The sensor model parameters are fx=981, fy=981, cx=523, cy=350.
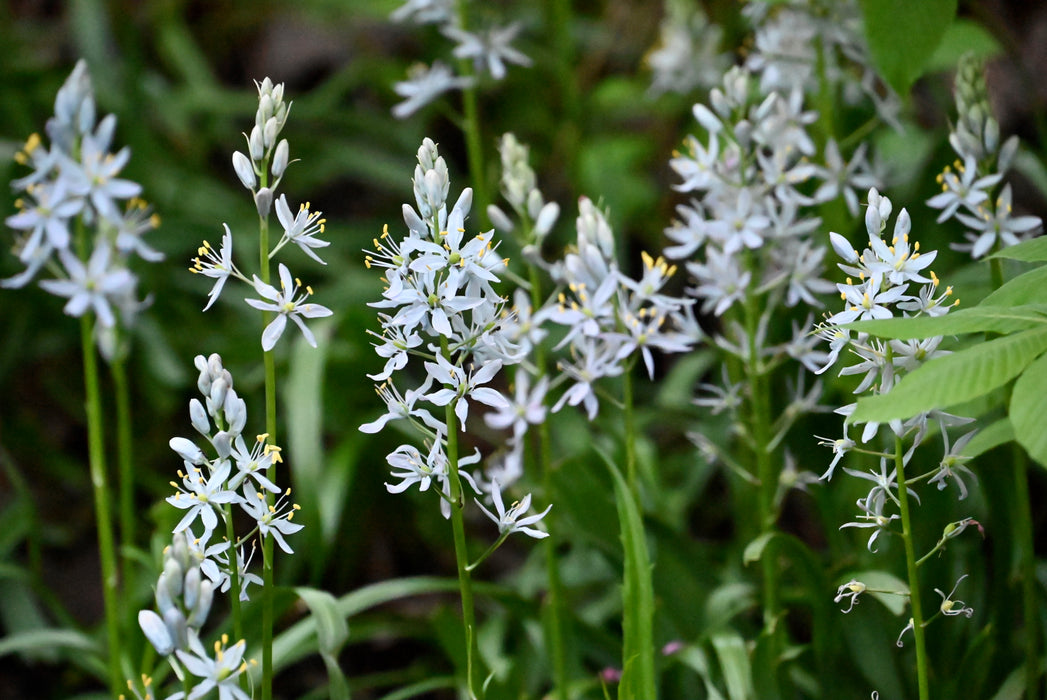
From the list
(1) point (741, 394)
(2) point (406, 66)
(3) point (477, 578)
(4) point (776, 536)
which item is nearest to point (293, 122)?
(2) point (406, 66)

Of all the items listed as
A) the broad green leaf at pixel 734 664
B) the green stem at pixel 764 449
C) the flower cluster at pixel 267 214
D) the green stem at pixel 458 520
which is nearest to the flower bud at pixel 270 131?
the flower cluster at pixel 267 214

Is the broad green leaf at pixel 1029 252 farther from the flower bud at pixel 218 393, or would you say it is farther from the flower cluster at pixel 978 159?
the flower bud at pixel 218 393

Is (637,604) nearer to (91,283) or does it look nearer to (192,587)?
(192,587)

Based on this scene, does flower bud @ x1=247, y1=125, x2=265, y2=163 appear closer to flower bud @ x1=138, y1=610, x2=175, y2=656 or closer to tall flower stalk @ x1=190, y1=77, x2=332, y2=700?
tall flower stalk @ x1=190, y1=77, x2=332, y2=700

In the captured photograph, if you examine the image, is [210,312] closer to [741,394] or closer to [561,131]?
[561,131]

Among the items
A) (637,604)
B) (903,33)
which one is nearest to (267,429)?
(637,604)

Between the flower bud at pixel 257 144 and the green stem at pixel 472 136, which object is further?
the green stem at pixel 472 136
